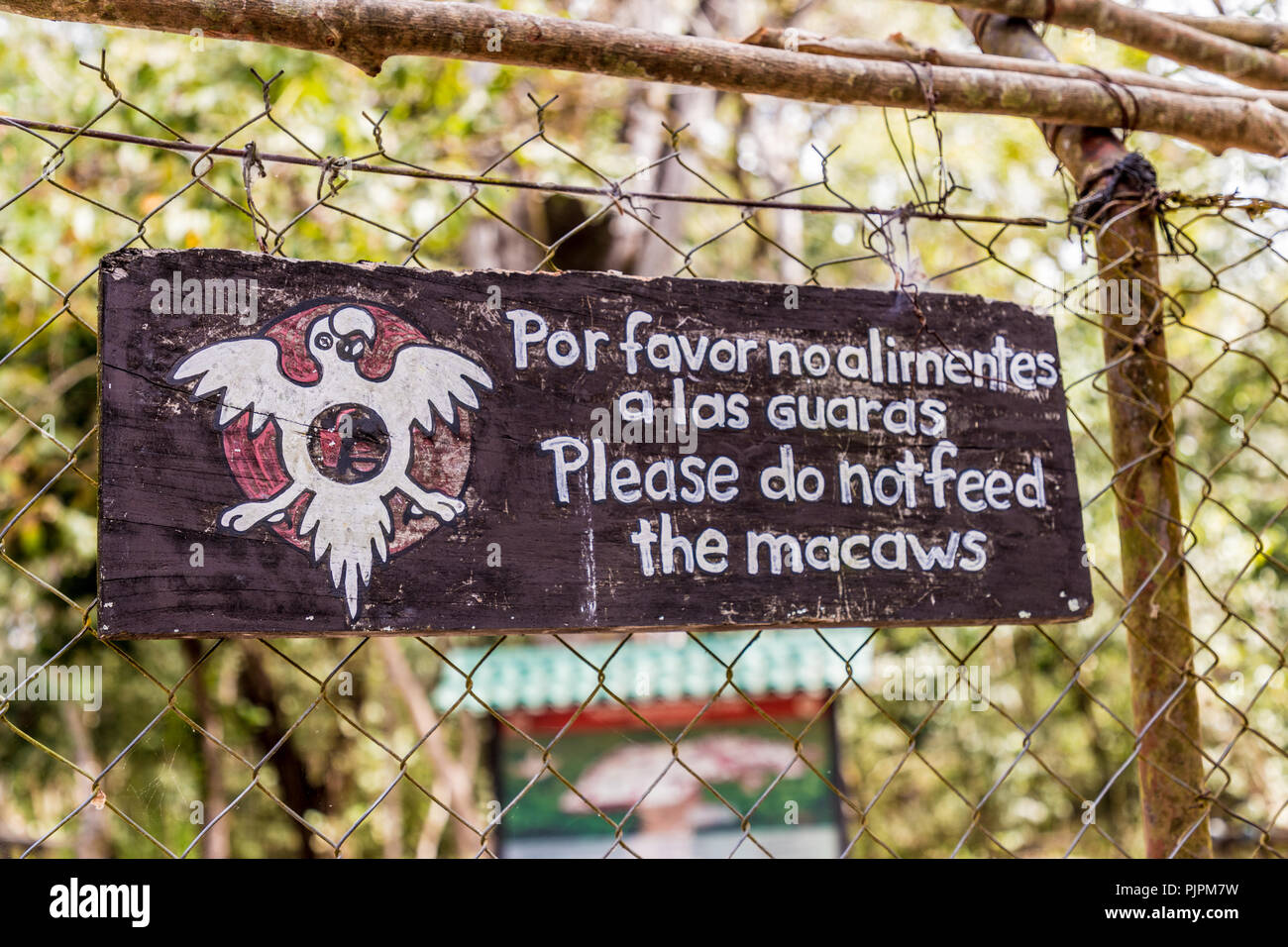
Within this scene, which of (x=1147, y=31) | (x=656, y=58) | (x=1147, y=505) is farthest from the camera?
(x=1147, y=31)

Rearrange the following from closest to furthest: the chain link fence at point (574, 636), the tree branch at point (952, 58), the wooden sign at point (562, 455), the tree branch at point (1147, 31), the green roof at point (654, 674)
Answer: the wooden sign at point (562, 455)
the tree branch at point (952, 58)
the tree branch at point (1147, 31)
the chain link fence at point (574, 636)
the green roof at point (654, 674)

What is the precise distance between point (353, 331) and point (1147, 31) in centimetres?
121

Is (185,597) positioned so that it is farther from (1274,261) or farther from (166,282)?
(1274,261)

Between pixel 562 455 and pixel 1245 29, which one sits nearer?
pixel 562 455

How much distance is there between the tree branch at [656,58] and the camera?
3.68ft

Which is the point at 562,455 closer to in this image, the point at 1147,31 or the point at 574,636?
the point at 1147,31

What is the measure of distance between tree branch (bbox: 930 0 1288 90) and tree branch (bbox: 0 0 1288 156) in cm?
12

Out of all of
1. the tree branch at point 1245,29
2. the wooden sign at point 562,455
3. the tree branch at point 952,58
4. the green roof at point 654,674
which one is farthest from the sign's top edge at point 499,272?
the green roof at point 654,674

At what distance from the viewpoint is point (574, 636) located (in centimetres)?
274

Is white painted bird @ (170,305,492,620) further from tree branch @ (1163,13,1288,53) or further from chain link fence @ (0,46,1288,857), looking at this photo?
tree branch @ (1163,13,1288,53)

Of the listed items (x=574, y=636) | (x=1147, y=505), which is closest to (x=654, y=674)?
(x=574, y=636)

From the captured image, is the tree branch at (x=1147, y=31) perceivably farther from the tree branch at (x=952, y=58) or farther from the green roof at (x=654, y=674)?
the green roof at (x=654, y=674)

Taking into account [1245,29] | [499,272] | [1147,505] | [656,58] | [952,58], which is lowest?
[1147,505]
